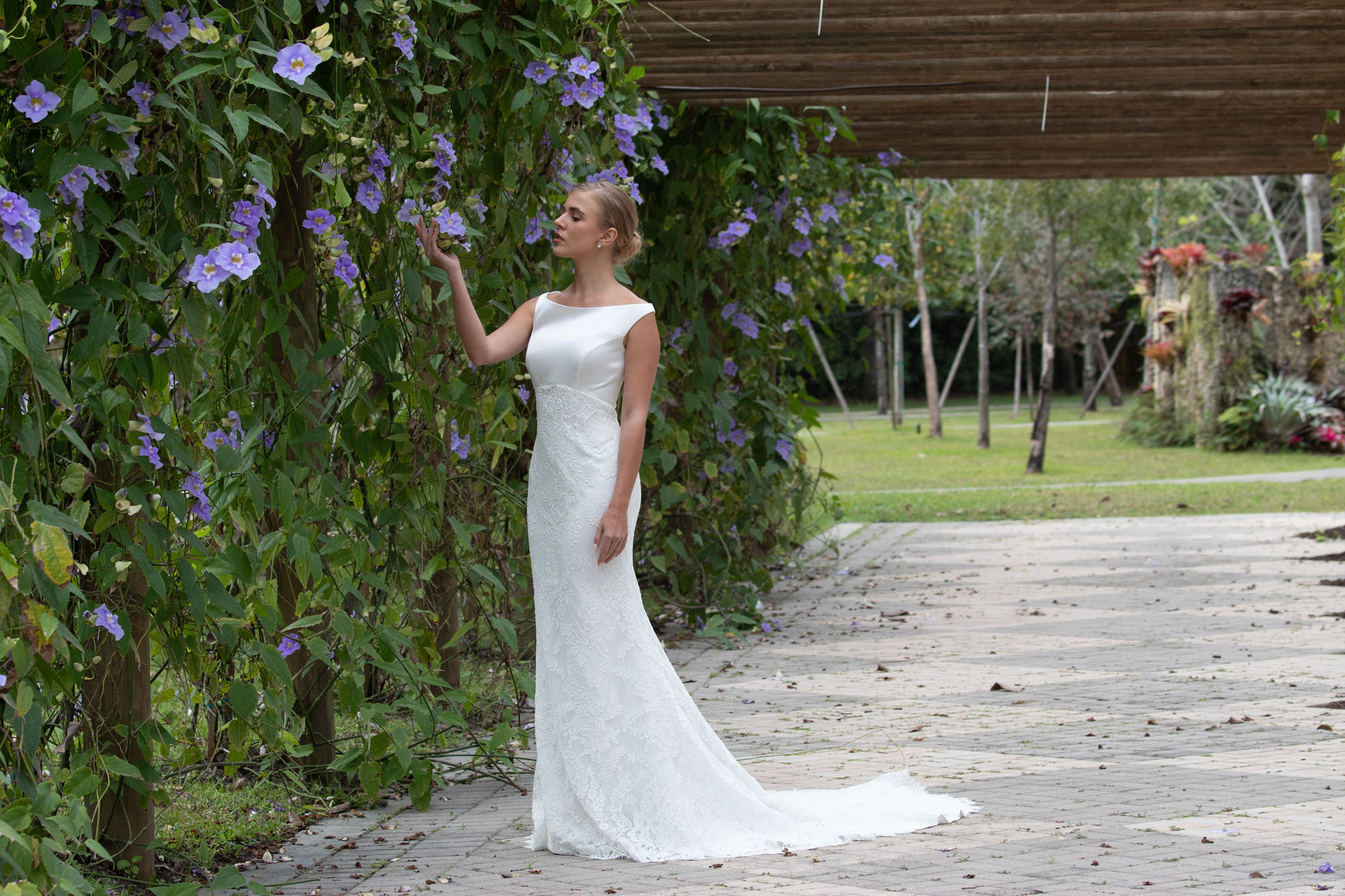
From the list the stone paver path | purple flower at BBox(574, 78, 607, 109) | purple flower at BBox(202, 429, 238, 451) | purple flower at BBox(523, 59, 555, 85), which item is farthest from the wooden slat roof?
the stone paver path

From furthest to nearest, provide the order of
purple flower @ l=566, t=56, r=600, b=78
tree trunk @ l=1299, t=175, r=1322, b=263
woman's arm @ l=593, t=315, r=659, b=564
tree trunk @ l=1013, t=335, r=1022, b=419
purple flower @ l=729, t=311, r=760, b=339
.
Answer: tree trunk @ l=1013, t=335, r=1022, b=419
tree trunk @ l=1299, t=175, r=1322, b=263
purple flower @ l=729, t=311, r=760, b=339
purple flower @ l=566, t=56, r=600, b=78
woman's arm @ l=593, t=315, r=659, b=564

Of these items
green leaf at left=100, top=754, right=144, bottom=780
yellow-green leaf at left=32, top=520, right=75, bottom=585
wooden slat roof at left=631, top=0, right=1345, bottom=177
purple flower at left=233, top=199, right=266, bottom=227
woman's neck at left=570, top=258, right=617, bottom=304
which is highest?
wooden slat roof at left=631, top=0, right=1345, bottom=177

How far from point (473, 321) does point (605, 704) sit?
106 centimetres

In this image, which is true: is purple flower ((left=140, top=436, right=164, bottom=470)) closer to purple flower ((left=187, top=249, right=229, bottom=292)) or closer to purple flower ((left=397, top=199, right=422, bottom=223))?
purple flower ((left=187, top=249, right=229, bottom=292))

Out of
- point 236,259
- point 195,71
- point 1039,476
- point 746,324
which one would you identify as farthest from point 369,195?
point 1039,476

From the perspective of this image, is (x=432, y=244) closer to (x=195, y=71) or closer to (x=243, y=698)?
(x=195, y=71)

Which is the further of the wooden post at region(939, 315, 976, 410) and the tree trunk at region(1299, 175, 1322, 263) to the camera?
the wooden post at region(939, 315, 976, 410)

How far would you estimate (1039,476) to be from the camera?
1602cm

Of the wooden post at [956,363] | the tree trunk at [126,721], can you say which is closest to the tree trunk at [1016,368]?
the wooden post at [956,363]

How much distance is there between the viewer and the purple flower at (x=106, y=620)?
94.7 inches

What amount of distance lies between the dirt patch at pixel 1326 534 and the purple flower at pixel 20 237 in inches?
374

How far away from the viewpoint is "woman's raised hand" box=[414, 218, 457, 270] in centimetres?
334

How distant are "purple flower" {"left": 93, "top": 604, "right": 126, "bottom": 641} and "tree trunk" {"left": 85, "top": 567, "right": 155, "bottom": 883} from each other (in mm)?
218

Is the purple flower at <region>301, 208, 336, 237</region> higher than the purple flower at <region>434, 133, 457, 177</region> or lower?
lower
